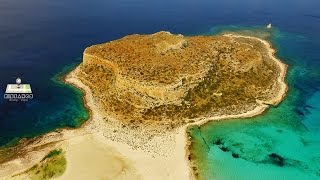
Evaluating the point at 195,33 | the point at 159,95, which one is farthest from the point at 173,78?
the point at 195,33

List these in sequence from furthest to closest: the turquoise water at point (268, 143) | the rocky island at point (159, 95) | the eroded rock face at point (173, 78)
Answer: the eroded rock face at point (173, 78)
the rocky island at point (159, 95)
the turquoise water at point (268, 143)

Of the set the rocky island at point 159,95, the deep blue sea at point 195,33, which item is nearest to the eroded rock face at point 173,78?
the rocky island at point 159,95

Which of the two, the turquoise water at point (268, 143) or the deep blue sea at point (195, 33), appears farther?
the deep blue sea at point (195, 33)

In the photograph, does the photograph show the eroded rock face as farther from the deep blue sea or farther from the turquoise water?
the deep blue sea

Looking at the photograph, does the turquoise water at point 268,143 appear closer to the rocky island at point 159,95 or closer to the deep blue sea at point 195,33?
the deep blue sea at point 195,33

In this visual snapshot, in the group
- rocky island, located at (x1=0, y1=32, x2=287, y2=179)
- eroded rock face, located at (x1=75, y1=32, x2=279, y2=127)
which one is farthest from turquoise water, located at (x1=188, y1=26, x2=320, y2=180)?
eroded rock face, located at (x1=75, y1=32, x2=279, y2=127)

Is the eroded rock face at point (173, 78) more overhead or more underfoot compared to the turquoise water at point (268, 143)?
more overhead

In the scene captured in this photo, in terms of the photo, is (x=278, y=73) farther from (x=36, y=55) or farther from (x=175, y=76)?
(x=36, y=55)

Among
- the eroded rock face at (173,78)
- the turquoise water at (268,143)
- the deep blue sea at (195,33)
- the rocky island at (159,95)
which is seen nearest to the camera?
the turquoise water at (268,143)
